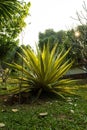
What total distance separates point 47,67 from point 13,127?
136 inches

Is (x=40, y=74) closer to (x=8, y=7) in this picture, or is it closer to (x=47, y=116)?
(x=47, y=116)

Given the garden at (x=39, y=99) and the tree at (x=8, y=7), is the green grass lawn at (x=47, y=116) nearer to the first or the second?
the garden at (x=39, y=99)

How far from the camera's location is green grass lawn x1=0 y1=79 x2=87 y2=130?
525cm

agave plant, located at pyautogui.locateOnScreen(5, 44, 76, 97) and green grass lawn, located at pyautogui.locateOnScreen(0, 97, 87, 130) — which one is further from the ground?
agave plant, located at pyautogui.locateOnScreen(5, 44, 76, 97)

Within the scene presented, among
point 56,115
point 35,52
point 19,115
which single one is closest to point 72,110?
point 56,115

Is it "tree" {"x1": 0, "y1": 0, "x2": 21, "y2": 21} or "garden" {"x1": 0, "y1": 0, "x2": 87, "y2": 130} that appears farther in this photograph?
"tree" {"x1": 0, "y1": 0, "x2": 21, "y2": 21}

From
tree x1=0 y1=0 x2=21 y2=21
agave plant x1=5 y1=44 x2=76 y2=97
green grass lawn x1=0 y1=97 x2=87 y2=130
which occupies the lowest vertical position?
green grass lawn x1=0 y1=97 x2=87 y2=130

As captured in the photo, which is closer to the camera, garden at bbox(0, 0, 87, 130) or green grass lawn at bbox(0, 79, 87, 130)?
green grass lawn at bbox(0, 79, 87, 130)

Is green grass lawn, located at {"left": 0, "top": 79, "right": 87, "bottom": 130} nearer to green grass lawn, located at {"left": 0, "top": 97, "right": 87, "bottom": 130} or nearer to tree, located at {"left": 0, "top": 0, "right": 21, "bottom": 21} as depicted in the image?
green grass lawn, located at {"left": 0, "top": 97, "right": 87, "bottom": 130}

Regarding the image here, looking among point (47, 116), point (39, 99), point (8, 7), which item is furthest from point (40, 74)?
point (8, 7)

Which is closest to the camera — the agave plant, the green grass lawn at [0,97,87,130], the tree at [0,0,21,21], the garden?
the green grass lawn at [0,97,87,130]

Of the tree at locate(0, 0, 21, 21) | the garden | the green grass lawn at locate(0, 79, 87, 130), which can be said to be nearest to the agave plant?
the garden

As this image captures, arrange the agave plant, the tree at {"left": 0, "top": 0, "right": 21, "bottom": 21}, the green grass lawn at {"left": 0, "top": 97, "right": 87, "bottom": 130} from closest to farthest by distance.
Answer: the green grass lawn at {"left": 0, "top": 97, "right": 87, "bottom": 130} < the agave plant < the tree at {"left": 0, "top": 0, "right": 21, "bottom": 21}

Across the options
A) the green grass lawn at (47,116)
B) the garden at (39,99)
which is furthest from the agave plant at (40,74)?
the green grass lawn at (47,116)
